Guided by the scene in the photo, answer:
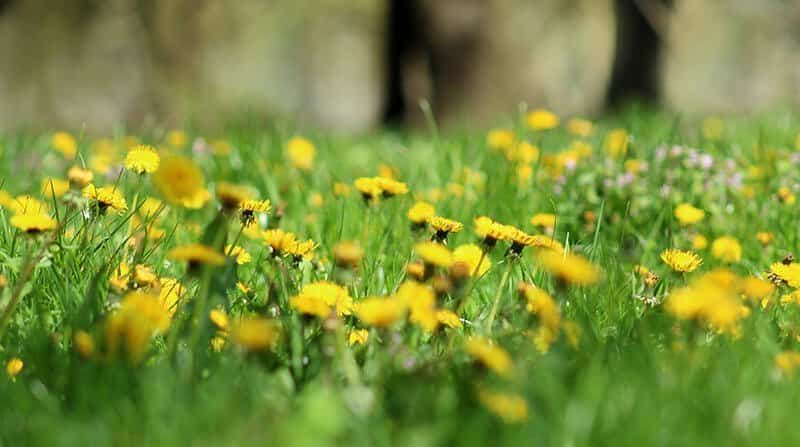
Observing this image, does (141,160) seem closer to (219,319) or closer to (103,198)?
(103,198)

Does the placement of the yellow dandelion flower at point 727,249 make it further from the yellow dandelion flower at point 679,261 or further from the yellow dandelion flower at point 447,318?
the yellow dandelion flower at point 447,318

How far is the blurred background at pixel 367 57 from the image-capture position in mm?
5895

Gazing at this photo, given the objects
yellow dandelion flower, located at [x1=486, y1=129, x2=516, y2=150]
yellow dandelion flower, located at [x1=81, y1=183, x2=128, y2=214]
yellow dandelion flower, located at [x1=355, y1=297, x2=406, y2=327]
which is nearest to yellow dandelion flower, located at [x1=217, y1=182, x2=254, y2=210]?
yellow dandelion flower, located at [x1=355, y1=297, x2=406, y2=327]

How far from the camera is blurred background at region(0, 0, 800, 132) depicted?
19.3ft

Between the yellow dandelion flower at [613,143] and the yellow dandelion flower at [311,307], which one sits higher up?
the yellow dandelion flower at [311,307]

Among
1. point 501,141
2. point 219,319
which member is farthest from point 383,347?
point 501,141

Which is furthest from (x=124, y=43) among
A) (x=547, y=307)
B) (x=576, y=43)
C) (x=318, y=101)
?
(x=547, y=307)

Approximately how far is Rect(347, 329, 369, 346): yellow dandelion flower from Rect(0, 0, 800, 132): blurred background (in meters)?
3.91

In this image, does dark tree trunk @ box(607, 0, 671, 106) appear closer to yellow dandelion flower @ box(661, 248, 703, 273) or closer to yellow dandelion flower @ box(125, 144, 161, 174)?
yellow dandelion flower @ box(661, 248, 703, 273)

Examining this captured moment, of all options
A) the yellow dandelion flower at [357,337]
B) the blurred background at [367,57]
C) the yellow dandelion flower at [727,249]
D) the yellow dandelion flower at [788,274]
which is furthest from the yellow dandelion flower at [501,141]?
the blurred background at [367,57]

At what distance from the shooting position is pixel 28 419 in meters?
1.08

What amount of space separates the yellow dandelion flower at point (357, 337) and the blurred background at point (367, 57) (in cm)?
391

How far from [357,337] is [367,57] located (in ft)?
19.8

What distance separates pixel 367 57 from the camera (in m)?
7.26
